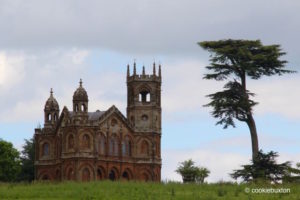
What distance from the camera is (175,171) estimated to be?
307ft

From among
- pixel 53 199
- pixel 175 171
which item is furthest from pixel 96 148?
pixel 53 199

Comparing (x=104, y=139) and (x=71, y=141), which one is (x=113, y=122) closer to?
(x=104, y=139)

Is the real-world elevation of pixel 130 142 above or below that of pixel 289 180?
above

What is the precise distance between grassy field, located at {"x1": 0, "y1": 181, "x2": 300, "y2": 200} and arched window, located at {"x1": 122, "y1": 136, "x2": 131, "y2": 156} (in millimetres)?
48883

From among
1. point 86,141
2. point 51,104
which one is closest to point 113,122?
point 86,141

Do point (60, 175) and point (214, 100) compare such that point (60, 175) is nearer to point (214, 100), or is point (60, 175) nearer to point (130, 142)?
point (130, 142)

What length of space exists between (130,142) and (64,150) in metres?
8.78

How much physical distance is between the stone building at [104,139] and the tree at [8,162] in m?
2.58

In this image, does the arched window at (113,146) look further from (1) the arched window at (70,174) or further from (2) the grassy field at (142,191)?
(2) the grassy field at (142,191)

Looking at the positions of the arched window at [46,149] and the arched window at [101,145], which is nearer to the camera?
the arched window at [101,145]

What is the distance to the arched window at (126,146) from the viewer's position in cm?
9538

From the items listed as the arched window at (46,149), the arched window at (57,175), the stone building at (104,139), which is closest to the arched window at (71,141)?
the stone building at (104,139)

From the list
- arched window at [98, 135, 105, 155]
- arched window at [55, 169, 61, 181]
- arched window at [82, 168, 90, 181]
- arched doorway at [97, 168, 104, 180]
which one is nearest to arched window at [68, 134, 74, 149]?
arched window at [82, 168, 90, 181]

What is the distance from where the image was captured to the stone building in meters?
89.9
